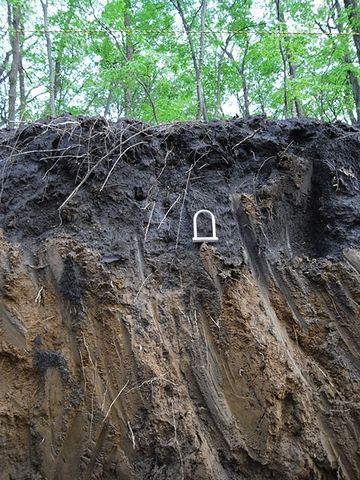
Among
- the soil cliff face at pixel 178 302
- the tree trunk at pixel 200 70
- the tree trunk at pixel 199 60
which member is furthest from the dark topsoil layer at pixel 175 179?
the tree trunk at pixel 199 60

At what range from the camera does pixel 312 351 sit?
10.7 ft

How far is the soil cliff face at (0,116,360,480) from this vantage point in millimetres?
2873

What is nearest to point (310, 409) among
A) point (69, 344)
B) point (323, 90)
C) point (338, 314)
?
point (338, 314)

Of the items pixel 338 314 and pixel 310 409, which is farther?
pixel 338 314

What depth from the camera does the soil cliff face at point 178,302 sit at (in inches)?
113

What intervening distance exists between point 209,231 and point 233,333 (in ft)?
2.98

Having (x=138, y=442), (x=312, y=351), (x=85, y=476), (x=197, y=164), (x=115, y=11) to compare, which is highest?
(x=115, y=11)

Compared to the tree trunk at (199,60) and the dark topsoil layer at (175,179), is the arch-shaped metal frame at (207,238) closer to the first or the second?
the dark topsoil layer at (175,179)

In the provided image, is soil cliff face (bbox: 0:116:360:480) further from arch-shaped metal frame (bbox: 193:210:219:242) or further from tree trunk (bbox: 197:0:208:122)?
tree trunk (bbox: 197:0:208:122)

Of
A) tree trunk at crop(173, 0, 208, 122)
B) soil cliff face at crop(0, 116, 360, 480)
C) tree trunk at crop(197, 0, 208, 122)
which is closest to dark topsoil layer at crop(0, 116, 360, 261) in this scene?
soil cliff face at crop(0, 116, 360, 480)

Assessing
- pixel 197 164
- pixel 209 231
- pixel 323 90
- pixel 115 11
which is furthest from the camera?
pixel 115 11

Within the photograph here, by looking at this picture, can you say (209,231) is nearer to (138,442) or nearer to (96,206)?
(96,206)

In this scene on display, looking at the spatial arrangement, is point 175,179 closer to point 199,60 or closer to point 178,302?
point 178,302

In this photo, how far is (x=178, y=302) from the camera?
3.24 metres
